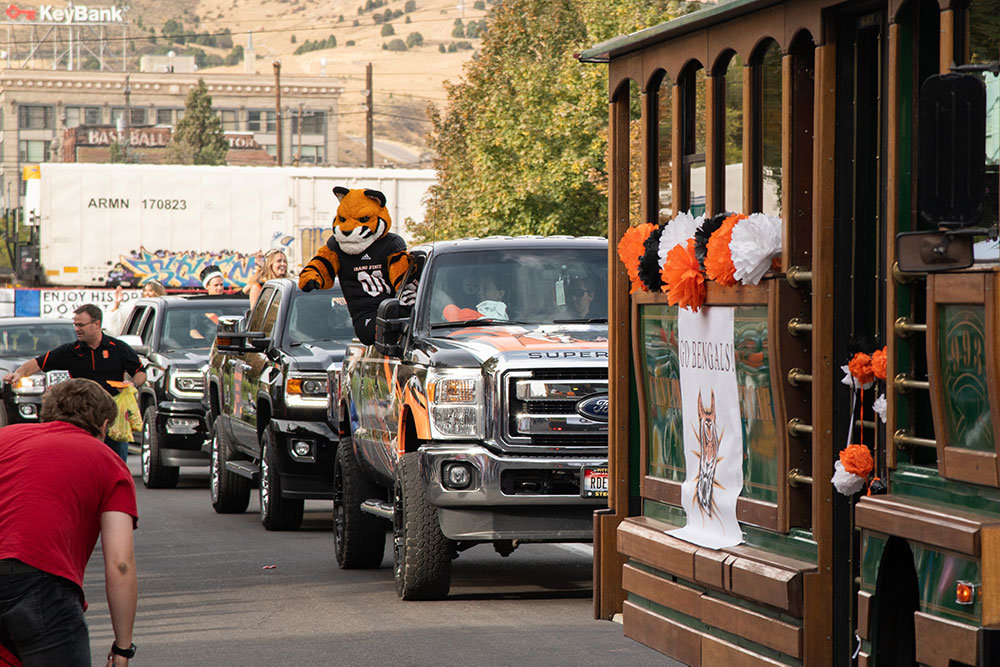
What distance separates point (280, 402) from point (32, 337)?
31.6 feet

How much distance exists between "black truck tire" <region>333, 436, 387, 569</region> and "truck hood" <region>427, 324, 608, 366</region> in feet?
4.70

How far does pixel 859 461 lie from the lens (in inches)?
227

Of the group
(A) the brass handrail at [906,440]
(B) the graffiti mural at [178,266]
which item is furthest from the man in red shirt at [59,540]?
(B) the graffiti mural at [178,266]

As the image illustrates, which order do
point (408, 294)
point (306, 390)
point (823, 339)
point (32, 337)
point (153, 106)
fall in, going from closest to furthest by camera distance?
point (823, 339) → point (408, 294) → point (306, 390) → point (32, 337) → point (153, 106)

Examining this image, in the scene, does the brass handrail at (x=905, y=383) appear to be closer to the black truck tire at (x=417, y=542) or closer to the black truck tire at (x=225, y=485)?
the black truck tire at (x=417, y=542)

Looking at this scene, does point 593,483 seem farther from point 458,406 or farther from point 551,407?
point 458,406

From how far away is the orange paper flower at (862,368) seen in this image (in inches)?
227

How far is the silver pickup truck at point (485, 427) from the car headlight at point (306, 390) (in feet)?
9.73

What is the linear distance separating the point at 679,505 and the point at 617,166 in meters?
1.65

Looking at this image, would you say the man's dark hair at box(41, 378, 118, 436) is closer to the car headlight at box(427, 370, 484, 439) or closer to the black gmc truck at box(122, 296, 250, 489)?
the car headlight at box(427, 370, 484, 439)

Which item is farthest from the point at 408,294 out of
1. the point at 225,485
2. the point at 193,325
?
the point at 193,325

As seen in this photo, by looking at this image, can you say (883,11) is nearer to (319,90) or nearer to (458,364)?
(458,364)

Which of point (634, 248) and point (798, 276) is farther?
point (634, 248)

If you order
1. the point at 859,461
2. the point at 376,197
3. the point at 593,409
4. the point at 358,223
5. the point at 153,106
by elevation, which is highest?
the point at 153,106
